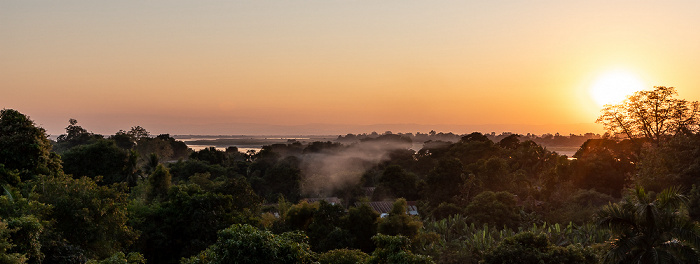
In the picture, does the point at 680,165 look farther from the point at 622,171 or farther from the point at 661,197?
the point at 661,197

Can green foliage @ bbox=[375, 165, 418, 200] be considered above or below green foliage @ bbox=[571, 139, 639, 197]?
below

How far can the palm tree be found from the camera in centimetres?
1466

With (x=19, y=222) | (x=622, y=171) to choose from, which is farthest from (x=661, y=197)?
(x=622, y=171)

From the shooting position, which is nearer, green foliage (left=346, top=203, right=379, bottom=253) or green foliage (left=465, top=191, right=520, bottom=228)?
green foliage (left=346, top=203, right=379, bottom=253)

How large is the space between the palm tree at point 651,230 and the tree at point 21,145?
79.5 ft

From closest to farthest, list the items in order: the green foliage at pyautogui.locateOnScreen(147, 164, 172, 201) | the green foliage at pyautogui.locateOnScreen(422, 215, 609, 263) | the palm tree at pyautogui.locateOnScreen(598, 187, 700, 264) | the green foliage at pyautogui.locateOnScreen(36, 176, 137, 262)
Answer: the palm tree at pyautogui.locateOnScreen(598, 187, 700, 264)
the green foliage at pyautogui.locateOnScreen(36, 176, 137, 262)
the green foliage at pyautogui.locateOnScreen(422, 215, 609, 263)
the green foliage at pyautogui.locateOnScreen(147, 164, 172, 201)

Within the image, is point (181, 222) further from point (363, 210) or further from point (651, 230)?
point (651, 230)

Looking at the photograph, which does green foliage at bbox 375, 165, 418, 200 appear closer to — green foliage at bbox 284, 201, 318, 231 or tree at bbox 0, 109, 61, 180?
green foliage at bbox 284, 201, 318, 231

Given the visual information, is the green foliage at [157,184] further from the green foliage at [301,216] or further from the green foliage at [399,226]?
the green foliage at [399,226]

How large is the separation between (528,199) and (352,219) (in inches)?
969

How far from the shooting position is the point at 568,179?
165 ft

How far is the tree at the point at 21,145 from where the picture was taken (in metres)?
23.2

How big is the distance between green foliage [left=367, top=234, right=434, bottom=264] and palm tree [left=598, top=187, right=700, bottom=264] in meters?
6.35

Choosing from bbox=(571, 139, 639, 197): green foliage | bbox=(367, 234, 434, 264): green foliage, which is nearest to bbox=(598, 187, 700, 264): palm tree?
bbox=(367, 234, 434, 264): green foliage
